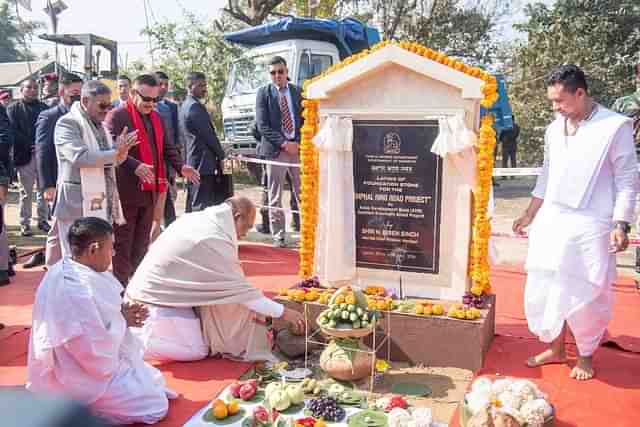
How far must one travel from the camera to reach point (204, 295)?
4430 mm

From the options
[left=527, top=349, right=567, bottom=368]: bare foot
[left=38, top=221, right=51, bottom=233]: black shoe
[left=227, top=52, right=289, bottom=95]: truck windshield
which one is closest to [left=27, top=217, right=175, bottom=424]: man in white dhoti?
[left=527, top=349, right=567, bottom=368]: bare foot

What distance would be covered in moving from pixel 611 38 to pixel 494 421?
18.2 metres

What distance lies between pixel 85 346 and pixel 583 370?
322 centimetres

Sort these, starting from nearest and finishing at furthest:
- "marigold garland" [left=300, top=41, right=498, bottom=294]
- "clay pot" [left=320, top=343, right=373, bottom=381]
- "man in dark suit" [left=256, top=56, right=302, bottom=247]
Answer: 1. "clay pot" [left=320, top=343, right=373, bottom=381]
2. "marigold garland" [left=300, top=41, right=498, bottom=294]
3. "man in dark suit" [left=256, top=56, right=302, bottom=247]

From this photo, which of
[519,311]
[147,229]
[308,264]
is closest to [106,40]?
[147,229]

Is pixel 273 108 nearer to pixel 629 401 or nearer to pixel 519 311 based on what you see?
pixel 519 311

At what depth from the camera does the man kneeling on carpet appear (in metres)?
4.44

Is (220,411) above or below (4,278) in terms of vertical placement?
below

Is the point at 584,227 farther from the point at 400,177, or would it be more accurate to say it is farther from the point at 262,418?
the point at 262,418

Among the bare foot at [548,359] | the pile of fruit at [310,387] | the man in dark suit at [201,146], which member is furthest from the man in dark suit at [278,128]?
the bare foot at [548,359]

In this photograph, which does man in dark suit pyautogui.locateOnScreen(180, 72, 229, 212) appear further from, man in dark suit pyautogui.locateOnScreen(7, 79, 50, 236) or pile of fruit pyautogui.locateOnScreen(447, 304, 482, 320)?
pile of fruit pyautogui.locateOnScreen(447, 304, 482, 320)

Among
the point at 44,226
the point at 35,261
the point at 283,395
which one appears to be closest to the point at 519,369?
the point at 283,395

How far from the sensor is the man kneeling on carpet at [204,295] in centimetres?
444

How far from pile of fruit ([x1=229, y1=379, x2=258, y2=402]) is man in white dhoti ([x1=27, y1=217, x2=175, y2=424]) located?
0.48 meters
